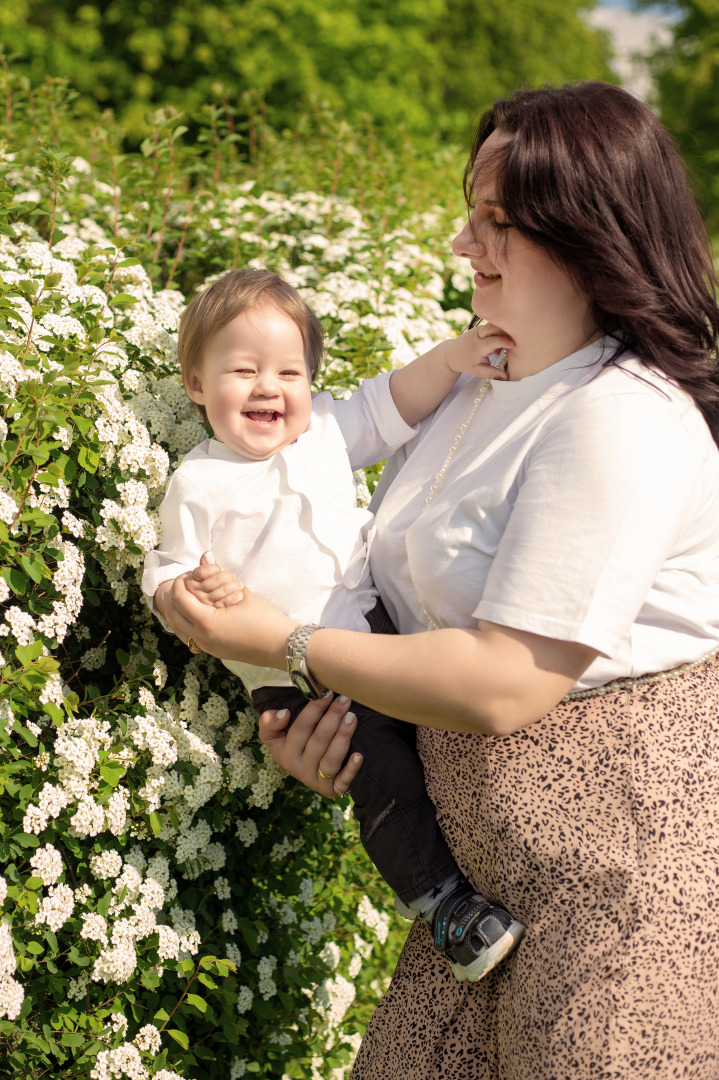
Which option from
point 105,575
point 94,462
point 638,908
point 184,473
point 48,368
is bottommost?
point 638,908

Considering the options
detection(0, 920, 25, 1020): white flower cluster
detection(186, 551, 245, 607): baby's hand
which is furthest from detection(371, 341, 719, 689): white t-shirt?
detection(0, 920, 25, 1020): white flower cluster

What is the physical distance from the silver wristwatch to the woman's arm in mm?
15

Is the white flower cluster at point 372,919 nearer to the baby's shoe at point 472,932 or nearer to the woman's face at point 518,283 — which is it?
the baby's shoe at point 472,932

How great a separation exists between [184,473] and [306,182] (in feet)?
9.72

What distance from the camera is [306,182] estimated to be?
4.55 meters

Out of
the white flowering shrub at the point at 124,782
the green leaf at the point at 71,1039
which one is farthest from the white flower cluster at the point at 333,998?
the green leaf at the point at 71,1039

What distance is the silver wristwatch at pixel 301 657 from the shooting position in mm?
1691

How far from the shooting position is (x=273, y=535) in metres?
2.01

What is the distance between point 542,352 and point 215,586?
29.9 inches

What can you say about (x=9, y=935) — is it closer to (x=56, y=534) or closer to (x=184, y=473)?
(x=56, y=534)

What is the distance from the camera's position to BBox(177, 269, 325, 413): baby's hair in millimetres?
2115

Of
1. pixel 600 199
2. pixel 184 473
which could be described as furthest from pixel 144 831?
pixel 600 199

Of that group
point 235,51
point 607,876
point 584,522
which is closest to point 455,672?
point 584,522

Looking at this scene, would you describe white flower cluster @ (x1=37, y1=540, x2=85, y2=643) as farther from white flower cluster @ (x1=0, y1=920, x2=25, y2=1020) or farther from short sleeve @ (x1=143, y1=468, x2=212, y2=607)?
white flower cluster @ (x1=0, y1=920, x2=25, y2=1020)
